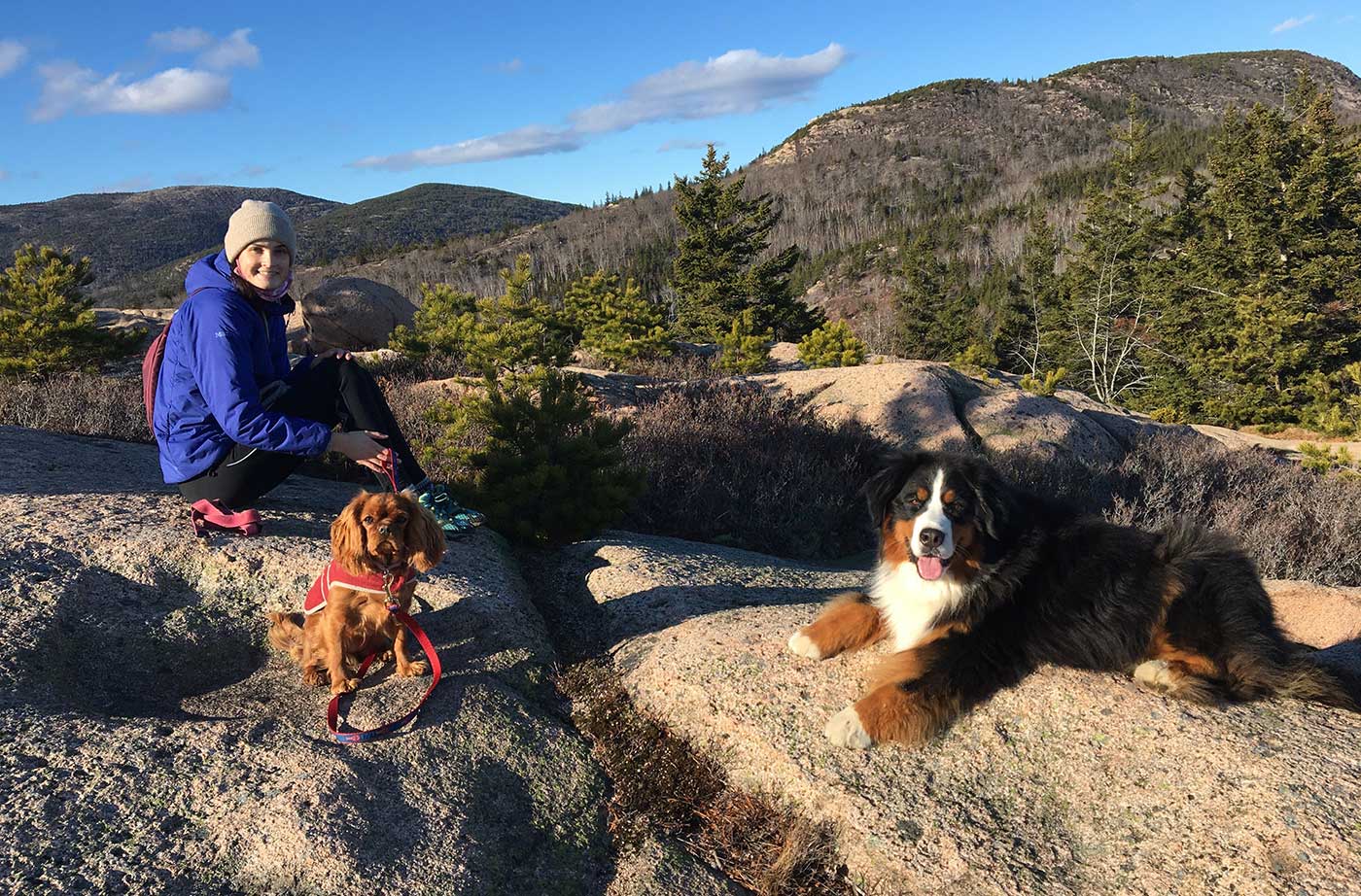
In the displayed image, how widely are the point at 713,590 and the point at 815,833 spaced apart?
1839mm

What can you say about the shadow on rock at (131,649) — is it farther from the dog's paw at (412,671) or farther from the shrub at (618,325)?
the shrub at (618,325)

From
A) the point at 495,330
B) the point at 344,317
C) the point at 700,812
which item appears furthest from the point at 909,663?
the point at 344,317

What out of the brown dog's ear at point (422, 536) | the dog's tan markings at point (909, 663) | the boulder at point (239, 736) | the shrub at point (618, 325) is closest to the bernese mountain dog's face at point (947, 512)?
the dog's tan markings at point (909, 663)

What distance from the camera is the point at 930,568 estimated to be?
295 cm

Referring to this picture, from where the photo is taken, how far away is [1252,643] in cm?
300

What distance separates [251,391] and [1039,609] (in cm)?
388

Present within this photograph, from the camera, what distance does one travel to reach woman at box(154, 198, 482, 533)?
3797 mm

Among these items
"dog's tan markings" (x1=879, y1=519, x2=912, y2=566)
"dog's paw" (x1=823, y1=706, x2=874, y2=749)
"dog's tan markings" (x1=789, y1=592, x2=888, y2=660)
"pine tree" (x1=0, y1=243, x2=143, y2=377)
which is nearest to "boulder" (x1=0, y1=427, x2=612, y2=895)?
"dog's paw" (x1=823, y1=706, x2=874, y2=749)

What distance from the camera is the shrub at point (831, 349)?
1652 centimetres

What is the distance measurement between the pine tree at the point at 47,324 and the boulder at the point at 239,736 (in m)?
8.94

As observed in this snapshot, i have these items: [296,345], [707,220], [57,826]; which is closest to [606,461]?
[57,826]

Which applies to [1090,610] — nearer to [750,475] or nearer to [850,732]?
[850,732]

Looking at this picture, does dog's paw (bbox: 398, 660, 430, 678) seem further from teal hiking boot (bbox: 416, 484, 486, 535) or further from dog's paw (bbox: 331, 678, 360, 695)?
teal hiking boot (bbox: 416, 484, 486, 535)

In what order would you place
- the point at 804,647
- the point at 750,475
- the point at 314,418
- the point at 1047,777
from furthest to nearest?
1. the point at 750,475
2. the point at 314,418
3. the point at 804,647
4. the point at 1047,777
